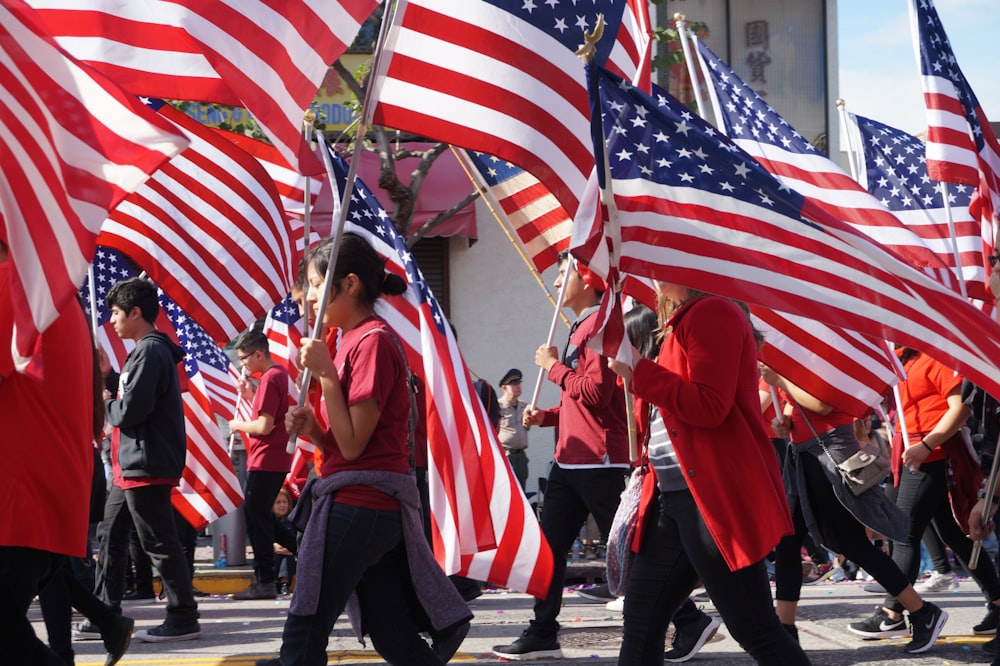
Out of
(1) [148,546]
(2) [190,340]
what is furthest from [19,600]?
(2) [190,340]

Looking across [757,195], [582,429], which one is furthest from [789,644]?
[582,429]

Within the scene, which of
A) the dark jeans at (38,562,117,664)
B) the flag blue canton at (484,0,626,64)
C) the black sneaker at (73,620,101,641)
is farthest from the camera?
the black sneaker at (73,620,101,641)

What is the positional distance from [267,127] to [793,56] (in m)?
18.2

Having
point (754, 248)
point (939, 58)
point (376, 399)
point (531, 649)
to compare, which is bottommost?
point (531, 649)

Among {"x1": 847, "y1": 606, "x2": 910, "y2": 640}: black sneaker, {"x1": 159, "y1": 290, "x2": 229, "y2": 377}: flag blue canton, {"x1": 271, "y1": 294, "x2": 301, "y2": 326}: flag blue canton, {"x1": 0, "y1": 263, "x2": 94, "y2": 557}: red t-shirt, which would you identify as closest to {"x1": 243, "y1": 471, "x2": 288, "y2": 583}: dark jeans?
{"x1": 159, "y1": 290, "x2": 229, "y2": 377}: flag blue canton

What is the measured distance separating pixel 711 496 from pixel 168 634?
4387 millimetres

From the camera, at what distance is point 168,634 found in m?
7.87

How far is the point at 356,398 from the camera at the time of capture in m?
4.56

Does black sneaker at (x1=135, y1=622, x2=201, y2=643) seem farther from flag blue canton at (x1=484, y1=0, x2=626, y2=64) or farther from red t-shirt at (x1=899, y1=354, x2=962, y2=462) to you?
red t-shirt at (x1=899, y1=354, x2=962, y2=462)

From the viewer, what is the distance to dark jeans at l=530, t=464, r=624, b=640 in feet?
23.3

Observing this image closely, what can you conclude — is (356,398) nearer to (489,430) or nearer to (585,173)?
(489,430)

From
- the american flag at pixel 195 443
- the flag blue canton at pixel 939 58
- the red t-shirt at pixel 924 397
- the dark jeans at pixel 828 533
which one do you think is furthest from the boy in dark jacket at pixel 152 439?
the flag blue canton at pixel 939 58

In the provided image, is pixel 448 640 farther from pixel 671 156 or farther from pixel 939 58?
pixel 939 58

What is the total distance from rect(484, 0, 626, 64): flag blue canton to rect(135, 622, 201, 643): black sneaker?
4.22 m
